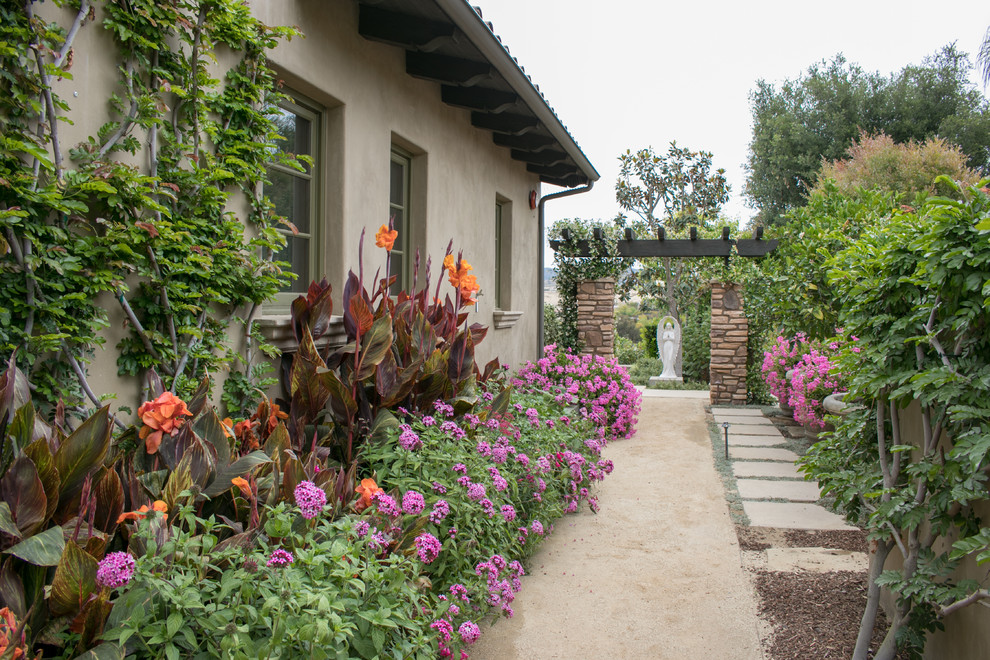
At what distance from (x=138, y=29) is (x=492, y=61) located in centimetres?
226

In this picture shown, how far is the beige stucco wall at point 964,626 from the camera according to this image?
1.96 m

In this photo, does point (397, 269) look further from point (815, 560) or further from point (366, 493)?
point (815, 560)

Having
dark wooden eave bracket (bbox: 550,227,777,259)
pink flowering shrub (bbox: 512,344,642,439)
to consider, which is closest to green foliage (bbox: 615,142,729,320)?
dark wooden eave bracket (bbox: 550,227,777,259)

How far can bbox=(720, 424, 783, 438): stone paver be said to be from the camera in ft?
24.6

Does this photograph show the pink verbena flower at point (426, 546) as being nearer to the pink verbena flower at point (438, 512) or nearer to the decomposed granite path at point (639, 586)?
the pink verbena flower at point (438, 512)

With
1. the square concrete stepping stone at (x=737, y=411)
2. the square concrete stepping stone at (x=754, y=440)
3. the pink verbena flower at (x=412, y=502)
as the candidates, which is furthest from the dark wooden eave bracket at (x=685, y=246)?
the pink verbena flower at (x=412, y=502)

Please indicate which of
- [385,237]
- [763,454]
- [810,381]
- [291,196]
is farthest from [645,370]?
[385,237]

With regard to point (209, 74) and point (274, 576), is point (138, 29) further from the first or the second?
point (274, 576)

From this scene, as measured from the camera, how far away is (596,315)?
10.8m

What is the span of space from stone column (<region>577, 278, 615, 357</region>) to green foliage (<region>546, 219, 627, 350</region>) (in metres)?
0.22

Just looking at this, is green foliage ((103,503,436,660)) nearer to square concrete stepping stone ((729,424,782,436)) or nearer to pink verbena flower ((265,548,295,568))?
pink verbena flower ((265,548,295,568))

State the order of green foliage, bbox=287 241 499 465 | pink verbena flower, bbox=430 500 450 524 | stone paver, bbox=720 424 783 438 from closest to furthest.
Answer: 1. pink verbena flower, bbox=430 500 450 524
2. green foliage, bbox=287 241 499 465
3. stone paver, bbox=720 424 783 438

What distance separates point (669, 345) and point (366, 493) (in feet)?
36.0

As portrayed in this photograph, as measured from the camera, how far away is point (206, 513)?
204cm
